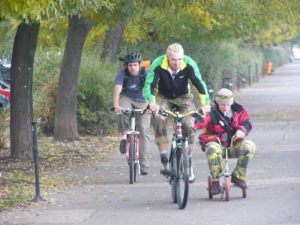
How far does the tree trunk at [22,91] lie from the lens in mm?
15375

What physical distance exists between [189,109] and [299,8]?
1720 centimetres

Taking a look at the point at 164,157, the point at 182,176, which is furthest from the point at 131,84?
the point at 182,176

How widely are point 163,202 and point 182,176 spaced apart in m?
0.70

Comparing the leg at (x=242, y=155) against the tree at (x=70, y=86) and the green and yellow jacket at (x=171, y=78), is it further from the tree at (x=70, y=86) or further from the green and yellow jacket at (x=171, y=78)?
the tree at (x=70, y=86)

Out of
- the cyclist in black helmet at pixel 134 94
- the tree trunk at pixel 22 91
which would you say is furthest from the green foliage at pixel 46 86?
the cyclist in black helmet at pixel 134 94

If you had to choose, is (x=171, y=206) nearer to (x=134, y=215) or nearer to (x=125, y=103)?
(x=134, y=215)

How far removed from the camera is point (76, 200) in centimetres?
1162

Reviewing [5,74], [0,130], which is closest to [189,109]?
[0,130]

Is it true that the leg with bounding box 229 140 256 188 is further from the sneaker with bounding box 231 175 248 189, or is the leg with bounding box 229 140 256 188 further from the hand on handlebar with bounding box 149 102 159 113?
the hand on handlebar with bounding box 149 102 159 113

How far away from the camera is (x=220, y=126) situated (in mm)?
10977

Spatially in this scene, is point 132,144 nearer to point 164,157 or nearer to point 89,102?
point 164,157

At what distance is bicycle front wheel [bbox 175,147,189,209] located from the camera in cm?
1051

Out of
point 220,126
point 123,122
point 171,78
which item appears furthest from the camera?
point 123,122

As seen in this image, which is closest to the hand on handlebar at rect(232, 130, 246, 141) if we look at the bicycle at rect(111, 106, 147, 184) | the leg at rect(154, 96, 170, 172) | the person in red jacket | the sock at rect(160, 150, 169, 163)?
the person in red jacket
